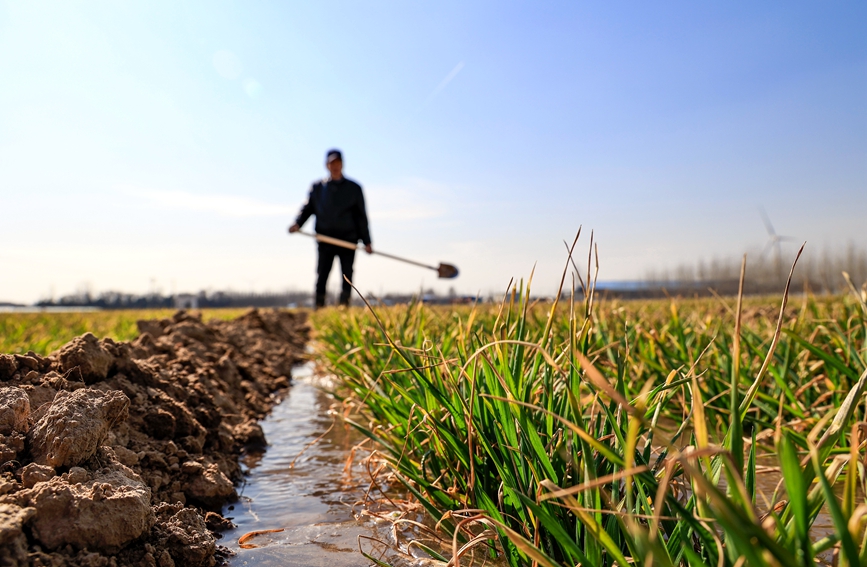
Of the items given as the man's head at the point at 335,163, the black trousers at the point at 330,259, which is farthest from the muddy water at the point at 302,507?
the man's head at the point at 335,163

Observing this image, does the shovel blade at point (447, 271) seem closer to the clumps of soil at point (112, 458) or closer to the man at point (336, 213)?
the man at point (336, 213)

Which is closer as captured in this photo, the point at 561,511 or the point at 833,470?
the point at 833,470

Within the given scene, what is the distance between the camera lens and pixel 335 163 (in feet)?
28.3

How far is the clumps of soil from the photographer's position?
4.06ft

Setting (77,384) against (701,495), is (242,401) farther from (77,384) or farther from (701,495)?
(701,495)

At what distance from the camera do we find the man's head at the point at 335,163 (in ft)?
28.2

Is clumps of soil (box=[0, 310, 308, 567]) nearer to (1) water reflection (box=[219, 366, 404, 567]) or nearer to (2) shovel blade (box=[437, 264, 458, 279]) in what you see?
(1) water reflection (box=[219, 366, 404, 567])

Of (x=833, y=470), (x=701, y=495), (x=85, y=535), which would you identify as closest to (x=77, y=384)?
(x=85, y=535)

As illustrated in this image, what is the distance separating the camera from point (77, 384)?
189 cm

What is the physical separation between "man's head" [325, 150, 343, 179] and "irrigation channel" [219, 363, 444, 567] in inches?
243

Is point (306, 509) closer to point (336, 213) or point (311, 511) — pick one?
point (311, 511)

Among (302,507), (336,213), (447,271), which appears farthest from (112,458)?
(336,213)

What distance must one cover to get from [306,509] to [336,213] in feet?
23.0

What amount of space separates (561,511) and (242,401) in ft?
8.38
